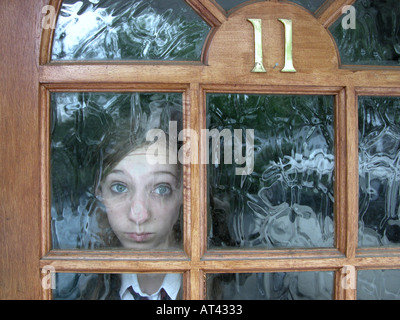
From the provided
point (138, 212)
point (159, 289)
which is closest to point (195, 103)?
point (138, 212)

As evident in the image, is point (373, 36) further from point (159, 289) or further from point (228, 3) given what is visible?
point (159, 289)

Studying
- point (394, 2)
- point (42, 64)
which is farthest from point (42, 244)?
point (394, 2)

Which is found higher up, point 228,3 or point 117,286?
point 228,3

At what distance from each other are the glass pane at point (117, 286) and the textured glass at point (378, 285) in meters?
0.50

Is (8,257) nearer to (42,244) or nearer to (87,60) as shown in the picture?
(42,244)

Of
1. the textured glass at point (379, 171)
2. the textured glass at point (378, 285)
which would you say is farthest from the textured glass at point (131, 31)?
the textured glass at point (378, 285)

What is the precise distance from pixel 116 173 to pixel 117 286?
307 millimetres

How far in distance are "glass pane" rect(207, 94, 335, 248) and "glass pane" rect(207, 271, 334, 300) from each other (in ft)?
0.27

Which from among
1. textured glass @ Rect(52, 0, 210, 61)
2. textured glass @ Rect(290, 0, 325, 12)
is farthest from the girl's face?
textured glass @ Rect(290, 0, 325, 12)

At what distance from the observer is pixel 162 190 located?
965mm

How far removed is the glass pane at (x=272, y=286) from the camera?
3.15 feet

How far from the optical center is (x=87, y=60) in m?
0.95
